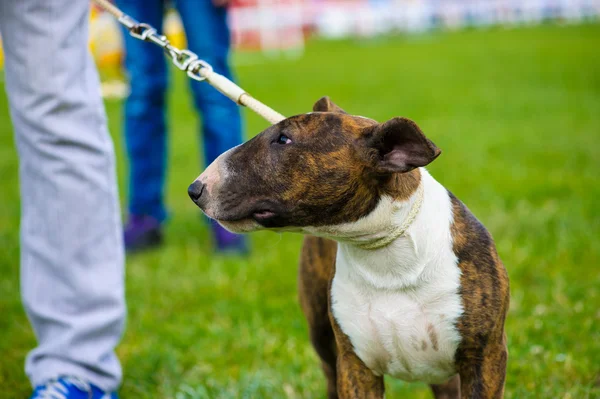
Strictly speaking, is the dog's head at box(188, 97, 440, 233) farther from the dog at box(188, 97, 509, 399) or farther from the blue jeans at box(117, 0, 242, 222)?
the blue jeans at box(117, 0, 242, 222)

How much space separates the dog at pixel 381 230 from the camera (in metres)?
2.04

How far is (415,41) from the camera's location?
21.0 metres

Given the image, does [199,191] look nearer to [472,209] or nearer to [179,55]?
[179,55]

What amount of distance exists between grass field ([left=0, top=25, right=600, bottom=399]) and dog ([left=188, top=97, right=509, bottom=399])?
2.50ft

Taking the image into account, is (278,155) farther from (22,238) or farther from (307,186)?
(22,238)

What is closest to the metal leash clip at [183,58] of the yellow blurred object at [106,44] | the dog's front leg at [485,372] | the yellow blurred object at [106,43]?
the dog's front leg at [485,372]

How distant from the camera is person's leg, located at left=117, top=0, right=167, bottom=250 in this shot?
4707 millimetres

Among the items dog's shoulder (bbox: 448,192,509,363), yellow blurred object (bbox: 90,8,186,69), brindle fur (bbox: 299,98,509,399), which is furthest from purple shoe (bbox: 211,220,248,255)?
yellow blurred object (bbox: 90,8,186,69)

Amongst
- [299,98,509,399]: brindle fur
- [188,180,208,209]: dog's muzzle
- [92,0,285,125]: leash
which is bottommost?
[299,98,509,399]: brindle fur

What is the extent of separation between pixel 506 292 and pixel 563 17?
26911 millimetres

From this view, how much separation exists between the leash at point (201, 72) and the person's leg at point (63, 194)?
0.18 m

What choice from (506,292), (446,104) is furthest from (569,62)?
(506,292)

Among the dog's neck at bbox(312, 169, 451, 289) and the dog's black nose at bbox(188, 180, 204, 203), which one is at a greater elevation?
the dog's black nose at bbox(188, 180, 204, 203)

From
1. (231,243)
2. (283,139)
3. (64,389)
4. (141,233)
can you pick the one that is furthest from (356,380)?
(141,233)
